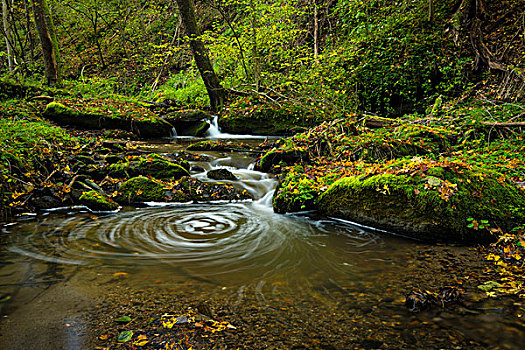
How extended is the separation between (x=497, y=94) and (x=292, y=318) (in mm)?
9546

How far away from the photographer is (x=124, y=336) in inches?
79.4

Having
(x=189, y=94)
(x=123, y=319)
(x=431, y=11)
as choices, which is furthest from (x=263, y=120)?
(x=123, y=319)

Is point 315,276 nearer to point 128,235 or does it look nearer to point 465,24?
point 128,235

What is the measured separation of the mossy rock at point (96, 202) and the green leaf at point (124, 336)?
389 cm

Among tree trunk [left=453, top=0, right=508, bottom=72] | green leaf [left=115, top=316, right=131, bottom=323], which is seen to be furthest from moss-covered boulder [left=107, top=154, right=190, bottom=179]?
tree trunk [left=453, top=0, right=508, bottom=72]

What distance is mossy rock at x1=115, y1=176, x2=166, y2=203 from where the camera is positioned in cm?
590

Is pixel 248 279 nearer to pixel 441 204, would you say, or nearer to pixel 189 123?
pixel 441 204

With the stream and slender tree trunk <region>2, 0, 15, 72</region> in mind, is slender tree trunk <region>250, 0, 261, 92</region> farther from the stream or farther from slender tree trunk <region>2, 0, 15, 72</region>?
slender tree trunk <region>2, 0, 15, 72</region>

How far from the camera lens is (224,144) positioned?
10258 millimetres

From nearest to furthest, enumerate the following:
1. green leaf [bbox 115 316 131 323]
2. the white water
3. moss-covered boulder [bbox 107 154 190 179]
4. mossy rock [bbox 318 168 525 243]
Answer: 1. green leaf [bbox 115 316 131 323]
2. mossy rock [bbox 318 168 525 243]
3. moss-covered boulder [bbox 107 154 190 179]
4. the white water

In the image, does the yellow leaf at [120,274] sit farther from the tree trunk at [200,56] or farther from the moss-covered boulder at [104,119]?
the tree trunk at [200,56]

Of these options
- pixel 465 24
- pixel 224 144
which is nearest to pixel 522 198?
pixel 224 144

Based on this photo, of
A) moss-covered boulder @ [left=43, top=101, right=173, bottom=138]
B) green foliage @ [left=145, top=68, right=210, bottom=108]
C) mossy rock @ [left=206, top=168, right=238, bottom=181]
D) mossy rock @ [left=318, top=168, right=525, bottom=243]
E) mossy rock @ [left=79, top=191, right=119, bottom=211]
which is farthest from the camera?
green foliage @ [left=145, top=68, right=210, bottom=108]

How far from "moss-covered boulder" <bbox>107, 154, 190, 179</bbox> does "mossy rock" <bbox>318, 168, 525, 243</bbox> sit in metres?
4.18
